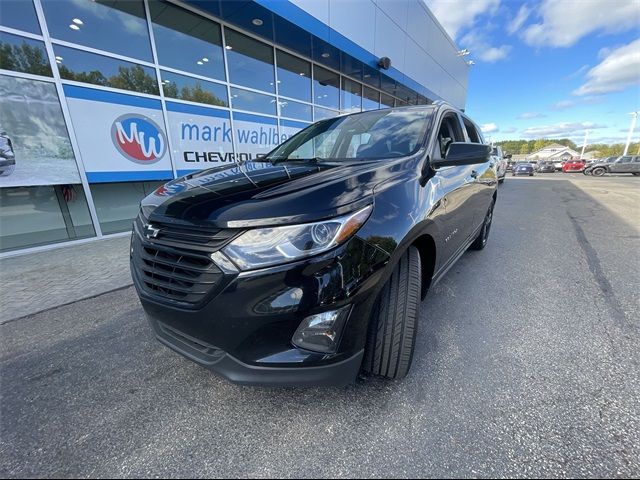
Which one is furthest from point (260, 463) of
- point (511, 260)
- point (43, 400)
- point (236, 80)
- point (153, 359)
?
point (236, 80)

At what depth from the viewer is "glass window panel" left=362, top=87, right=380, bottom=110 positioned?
1190 cm

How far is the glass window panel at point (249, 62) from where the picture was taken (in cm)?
698

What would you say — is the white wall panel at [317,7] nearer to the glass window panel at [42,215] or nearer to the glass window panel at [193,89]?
the glass window panel at [193,89]

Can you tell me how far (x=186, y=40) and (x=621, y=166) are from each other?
33438 millimetres

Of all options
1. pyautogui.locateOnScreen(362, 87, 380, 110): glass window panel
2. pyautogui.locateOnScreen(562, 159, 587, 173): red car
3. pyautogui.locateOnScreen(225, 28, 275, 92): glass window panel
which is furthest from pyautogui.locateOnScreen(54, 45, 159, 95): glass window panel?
pyautogui.locateOnScreen(562, 159, 587, 173): red car

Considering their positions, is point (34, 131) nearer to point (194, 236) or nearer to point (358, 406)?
point (194, 236)

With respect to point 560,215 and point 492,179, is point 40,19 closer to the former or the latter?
point 492,179

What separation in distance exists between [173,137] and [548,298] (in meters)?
6.94

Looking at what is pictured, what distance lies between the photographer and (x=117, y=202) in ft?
18.8

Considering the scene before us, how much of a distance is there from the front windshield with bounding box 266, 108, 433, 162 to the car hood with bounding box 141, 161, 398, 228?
0.43 metres

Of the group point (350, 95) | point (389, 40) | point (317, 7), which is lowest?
point (350, 95)

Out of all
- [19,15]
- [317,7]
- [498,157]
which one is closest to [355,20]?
[317,7]

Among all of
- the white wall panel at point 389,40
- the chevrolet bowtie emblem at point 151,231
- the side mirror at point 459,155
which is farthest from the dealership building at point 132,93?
the side mirror at point 459,155

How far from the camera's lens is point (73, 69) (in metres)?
4.81
